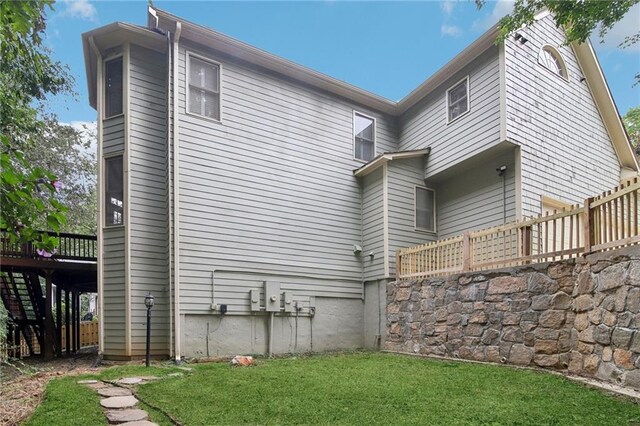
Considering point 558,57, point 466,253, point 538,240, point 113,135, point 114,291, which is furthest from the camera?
point 558,57

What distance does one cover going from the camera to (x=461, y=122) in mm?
9258

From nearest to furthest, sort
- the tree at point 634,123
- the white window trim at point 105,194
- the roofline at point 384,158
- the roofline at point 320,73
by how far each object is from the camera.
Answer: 1. the white window trim at point 105,194
2. the roofline at point 320,73
3. the roofline at point 384,158
4. the tree at point 634,123

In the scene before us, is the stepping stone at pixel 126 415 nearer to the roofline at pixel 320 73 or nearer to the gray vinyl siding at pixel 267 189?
the gray vinyl siding at pixel 267 189

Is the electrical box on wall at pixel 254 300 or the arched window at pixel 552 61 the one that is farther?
the arched window at pixel 552 61

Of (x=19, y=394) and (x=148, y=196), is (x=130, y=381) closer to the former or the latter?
(x=19, y=394)

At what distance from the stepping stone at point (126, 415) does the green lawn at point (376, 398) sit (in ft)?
0.49

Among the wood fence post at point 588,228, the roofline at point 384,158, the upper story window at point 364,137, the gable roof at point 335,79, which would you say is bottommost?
the wood fence post at point 588,228

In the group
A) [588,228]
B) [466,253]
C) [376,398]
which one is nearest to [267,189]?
[466,253]

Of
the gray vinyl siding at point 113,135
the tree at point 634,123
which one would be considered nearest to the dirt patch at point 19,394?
the gray vinyl siding at point 113,135

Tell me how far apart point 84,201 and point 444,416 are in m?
15.7

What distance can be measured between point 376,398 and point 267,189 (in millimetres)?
5538

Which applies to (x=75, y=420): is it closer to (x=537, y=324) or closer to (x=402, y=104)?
(x=537, y=324)

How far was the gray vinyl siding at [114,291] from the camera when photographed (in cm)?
758

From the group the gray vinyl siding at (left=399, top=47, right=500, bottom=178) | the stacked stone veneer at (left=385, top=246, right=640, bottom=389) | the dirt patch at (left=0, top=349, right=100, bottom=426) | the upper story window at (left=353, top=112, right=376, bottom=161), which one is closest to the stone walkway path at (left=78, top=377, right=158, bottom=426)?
the dirt patch at (left=0, top=349, right=100, bottom=426)
